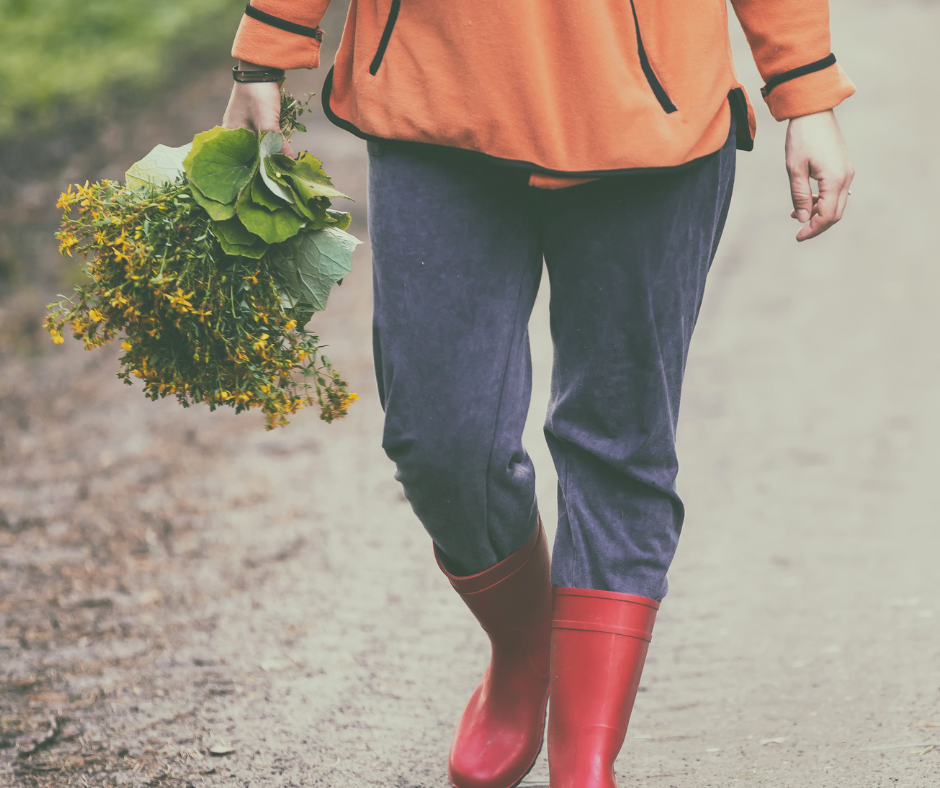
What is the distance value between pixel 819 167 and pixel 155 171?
1080mm

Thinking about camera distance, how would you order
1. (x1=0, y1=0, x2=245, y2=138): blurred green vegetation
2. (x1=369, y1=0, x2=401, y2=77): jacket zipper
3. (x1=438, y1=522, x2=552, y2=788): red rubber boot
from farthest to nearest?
(x1=0, y1=0, x2=245, y2=138): blurred green vegetation, (x1=438, y1=522, x2=552, y2=788): red rubber boot, (x1=369, y1=0, x2=401, y2=77): jacket zipper

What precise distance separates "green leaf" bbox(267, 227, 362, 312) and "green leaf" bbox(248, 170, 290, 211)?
0.07m

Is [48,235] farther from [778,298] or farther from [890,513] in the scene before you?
[890,513]

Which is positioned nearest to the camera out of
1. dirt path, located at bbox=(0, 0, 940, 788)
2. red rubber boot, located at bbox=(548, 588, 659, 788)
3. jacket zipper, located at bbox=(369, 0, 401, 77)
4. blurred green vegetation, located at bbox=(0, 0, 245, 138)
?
jacket zipper, located at bbox=(369, 0, 401, 77)

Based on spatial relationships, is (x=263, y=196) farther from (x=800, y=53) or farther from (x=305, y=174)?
(x=800, y=53)

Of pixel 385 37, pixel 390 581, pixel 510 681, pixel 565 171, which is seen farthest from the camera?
pixel 390 581

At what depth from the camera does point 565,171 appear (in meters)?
1.47

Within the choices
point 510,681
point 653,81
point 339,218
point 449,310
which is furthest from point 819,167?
point 510,681

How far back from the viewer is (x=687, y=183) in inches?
62.2

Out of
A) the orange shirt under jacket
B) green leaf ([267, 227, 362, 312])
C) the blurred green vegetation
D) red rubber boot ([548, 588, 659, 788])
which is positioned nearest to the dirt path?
red rubber boot ([548, 588, 659, 788])

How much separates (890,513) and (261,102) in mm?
2975

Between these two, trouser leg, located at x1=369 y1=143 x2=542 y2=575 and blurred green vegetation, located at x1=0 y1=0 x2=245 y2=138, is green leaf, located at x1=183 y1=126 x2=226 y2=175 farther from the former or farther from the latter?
blurred green vegetation, located at x1=0 y1=0 x2=245 y2=138

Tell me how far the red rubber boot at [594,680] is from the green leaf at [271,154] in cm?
79

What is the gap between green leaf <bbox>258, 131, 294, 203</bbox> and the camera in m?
1.64
